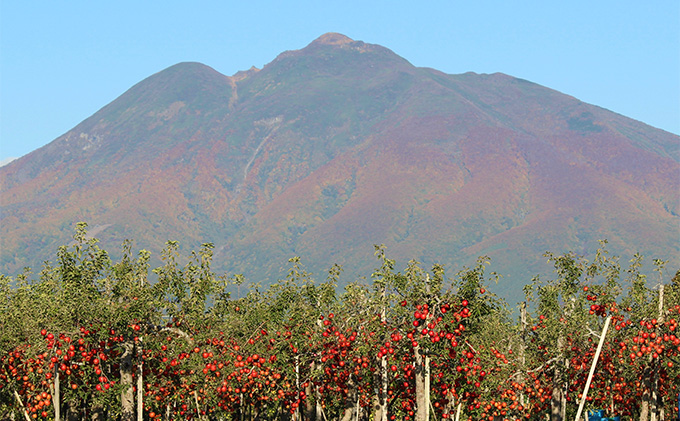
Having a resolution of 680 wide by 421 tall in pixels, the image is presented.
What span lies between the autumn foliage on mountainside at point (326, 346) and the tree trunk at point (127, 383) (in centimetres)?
4

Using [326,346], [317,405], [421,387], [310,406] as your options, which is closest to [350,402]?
[310,406]

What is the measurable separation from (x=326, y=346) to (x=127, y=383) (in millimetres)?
6415

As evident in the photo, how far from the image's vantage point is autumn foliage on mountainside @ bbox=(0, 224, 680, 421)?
25.8m

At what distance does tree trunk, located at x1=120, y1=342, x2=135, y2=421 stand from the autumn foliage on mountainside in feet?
0.14

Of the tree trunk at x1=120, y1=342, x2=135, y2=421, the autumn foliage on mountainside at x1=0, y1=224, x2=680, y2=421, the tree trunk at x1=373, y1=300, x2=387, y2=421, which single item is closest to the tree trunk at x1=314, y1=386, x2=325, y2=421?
the autumn foliage on mountainside at x1=0, y1=224, x2=680, y2=421

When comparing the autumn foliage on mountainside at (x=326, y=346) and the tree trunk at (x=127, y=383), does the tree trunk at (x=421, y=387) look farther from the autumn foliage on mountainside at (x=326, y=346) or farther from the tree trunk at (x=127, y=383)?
the tree trunk at (x=127, y=383)

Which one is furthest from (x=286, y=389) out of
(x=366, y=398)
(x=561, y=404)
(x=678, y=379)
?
(x=678, y=379)

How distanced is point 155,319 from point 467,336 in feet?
31.8

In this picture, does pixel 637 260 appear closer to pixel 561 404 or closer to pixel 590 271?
pixel 590 271

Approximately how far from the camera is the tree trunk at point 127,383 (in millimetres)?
27516

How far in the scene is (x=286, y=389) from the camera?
3075 centimetres

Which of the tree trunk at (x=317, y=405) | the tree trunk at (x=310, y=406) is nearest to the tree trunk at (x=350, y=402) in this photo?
the tree trunk at (x=317, y=405)

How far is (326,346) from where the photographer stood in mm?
28844

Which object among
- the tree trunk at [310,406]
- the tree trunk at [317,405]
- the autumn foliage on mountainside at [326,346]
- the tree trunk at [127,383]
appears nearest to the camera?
the autumn foliage on mountainside at [326,346]
